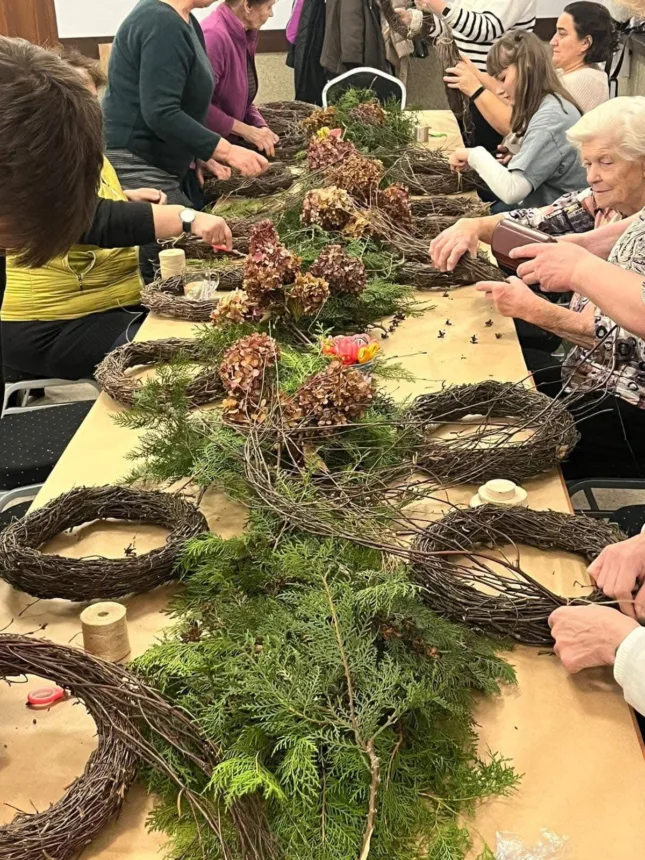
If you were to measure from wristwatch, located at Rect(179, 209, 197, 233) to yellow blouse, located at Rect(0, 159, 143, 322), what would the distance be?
0.24m

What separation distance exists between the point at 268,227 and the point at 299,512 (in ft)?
3.63

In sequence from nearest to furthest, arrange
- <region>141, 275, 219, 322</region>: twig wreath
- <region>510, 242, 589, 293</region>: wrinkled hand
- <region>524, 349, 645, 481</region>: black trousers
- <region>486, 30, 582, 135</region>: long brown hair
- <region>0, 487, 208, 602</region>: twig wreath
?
<region>0, 487, 208, 602</region>: twig wreath, <region>510, 242, 589, 293</region>: wrinkled hand, <region>524, 349, 645, 481</region>: black trousers, <region>141, 275, 219, 322</region>: twig wreath, <region>486, 30, 582, 135</region>: long brown hair

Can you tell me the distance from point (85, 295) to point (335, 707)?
214 cm

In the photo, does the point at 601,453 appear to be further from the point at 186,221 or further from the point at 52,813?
the point at 52,813

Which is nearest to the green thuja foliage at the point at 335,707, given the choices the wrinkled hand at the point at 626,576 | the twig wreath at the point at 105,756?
the twig wreath at the point at 105,756

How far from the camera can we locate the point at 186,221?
2.92 m

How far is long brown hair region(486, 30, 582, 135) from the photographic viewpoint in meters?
3.82

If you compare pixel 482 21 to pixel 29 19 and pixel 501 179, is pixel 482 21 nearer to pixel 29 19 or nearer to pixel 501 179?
pixel 501 179

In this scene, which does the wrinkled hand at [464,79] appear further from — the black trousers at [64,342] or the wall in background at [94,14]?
the wall in background at [94,14]

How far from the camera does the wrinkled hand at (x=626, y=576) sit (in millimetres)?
1435

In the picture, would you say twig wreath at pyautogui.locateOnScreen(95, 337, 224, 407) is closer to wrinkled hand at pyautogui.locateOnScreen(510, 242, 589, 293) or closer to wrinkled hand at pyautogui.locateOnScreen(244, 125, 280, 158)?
wrinkled hand at pyautogui.locateOnScreen(510, 242, 589, 293)

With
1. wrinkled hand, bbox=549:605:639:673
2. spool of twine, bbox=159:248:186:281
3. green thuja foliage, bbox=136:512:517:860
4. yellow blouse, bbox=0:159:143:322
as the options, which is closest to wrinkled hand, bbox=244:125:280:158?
yellow blouse, bbox=0:159:143:322

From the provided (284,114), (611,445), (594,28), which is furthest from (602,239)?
(284,114)

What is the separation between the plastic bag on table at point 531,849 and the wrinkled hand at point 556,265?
1175mm
